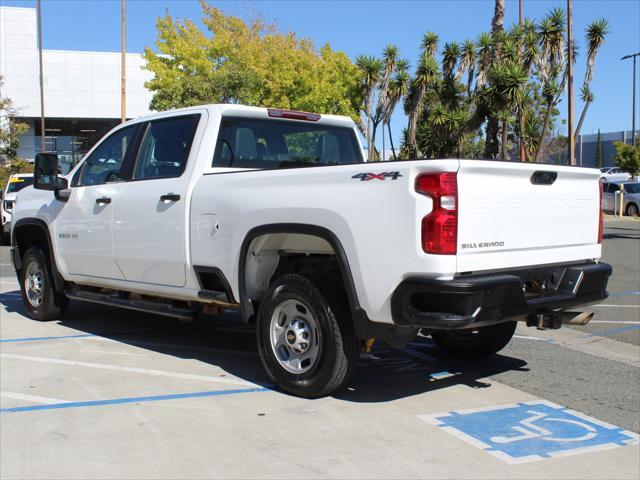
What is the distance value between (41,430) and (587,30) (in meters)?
30.1

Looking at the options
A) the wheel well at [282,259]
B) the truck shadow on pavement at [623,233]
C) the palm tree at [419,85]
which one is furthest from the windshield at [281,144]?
the palm tree at [419,85]

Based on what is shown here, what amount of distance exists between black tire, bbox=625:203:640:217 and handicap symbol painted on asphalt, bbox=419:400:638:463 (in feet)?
100

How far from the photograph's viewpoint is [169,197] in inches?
231

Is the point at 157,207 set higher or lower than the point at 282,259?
higher

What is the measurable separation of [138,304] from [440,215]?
3.37 meters

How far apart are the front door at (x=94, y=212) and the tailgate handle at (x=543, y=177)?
371 centimetres

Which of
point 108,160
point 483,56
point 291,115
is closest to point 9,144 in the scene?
point 483,56

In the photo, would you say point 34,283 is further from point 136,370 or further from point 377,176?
point 377,176

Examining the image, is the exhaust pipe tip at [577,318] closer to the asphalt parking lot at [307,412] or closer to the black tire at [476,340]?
the asphalt parking lot at [307,412]

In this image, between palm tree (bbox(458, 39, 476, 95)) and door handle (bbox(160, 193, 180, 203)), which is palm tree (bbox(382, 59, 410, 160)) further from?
door handle (bbox(160, 193, 180, 203))

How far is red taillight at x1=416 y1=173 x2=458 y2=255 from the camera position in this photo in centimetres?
421

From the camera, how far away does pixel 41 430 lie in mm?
4477

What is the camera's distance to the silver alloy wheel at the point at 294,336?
501 cm

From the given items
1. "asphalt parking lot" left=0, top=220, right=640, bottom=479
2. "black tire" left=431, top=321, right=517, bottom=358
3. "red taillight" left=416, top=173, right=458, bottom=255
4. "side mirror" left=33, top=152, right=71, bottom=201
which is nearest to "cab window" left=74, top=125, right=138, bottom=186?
"side mirror" left=33, top=152, right=71, bottom=201
